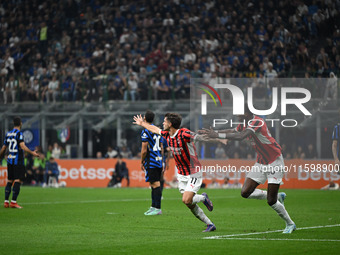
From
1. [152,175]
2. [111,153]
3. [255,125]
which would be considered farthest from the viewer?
[111,153]

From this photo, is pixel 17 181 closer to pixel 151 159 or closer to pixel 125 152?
pixel 151 159

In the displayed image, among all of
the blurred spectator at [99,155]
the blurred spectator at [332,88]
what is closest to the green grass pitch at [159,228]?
the blurred spectator at [332,88]

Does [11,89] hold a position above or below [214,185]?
above

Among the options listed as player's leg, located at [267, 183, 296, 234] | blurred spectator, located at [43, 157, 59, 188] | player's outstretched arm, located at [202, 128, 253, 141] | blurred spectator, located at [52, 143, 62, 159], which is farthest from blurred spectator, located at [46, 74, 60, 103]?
player's leg, located at [267, 183, 296, 234]

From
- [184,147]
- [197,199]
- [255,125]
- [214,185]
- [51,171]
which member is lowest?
[214,185]

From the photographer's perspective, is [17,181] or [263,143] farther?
[17,181]

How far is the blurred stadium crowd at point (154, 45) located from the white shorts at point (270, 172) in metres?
15.3

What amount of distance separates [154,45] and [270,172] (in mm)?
23161

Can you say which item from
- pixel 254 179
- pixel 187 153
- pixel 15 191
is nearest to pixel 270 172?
pixel 254 179

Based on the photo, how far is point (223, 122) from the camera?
88.4ft

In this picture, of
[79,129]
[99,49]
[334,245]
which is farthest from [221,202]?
[99,49]

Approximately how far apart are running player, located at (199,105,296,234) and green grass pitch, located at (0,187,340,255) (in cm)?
53

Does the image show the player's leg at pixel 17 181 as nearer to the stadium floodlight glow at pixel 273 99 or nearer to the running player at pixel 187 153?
the running player at pixel 187 153

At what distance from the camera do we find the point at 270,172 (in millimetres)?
11656
